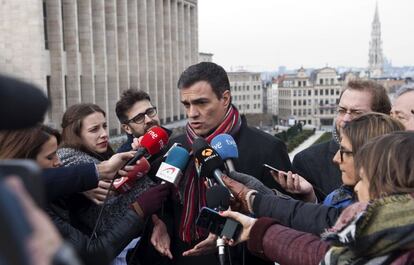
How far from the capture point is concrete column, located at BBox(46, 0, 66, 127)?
20547 millimetres

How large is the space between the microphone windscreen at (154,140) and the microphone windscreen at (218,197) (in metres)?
0.73

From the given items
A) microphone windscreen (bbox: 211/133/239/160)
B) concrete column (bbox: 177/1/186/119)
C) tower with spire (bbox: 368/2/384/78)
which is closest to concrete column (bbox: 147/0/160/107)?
concrete column (bbox: 177/1/186/119)

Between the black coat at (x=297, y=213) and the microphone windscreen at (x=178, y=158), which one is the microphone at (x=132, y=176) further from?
the black coat at (x=297, y=213)

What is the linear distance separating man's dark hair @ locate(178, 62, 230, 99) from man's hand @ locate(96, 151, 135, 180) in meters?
0.62

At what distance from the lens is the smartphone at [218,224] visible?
2248 mm

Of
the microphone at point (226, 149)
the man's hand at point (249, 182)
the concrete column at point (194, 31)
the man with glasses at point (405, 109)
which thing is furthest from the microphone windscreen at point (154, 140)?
the concrete column at point (194, 31)

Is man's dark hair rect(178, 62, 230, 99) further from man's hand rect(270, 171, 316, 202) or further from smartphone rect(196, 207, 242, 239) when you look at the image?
smartphone rect(196, 207, 242, 239)

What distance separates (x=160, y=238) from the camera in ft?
9.92

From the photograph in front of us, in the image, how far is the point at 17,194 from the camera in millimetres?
707

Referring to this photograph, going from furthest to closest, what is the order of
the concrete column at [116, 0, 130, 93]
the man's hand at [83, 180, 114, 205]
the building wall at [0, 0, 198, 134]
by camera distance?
the concrete column at [116, 0, 130, 93] → the building wall at [0, 0, 198, 134] → the man's hand at [83, 180, 114, 205]

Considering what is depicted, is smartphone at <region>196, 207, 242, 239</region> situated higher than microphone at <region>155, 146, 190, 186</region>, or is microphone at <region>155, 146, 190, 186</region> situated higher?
microphone at <region>155, 146, 190, 186</region>

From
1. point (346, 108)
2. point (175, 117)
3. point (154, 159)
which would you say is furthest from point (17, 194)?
point (175, 117)

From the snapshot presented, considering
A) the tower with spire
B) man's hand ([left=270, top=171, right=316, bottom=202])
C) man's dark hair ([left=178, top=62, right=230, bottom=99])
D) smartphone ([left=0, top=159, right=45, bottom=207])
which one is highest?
the tower with spire

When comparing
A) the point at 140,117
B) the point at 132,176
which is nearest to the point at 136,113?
the point at 140,117
